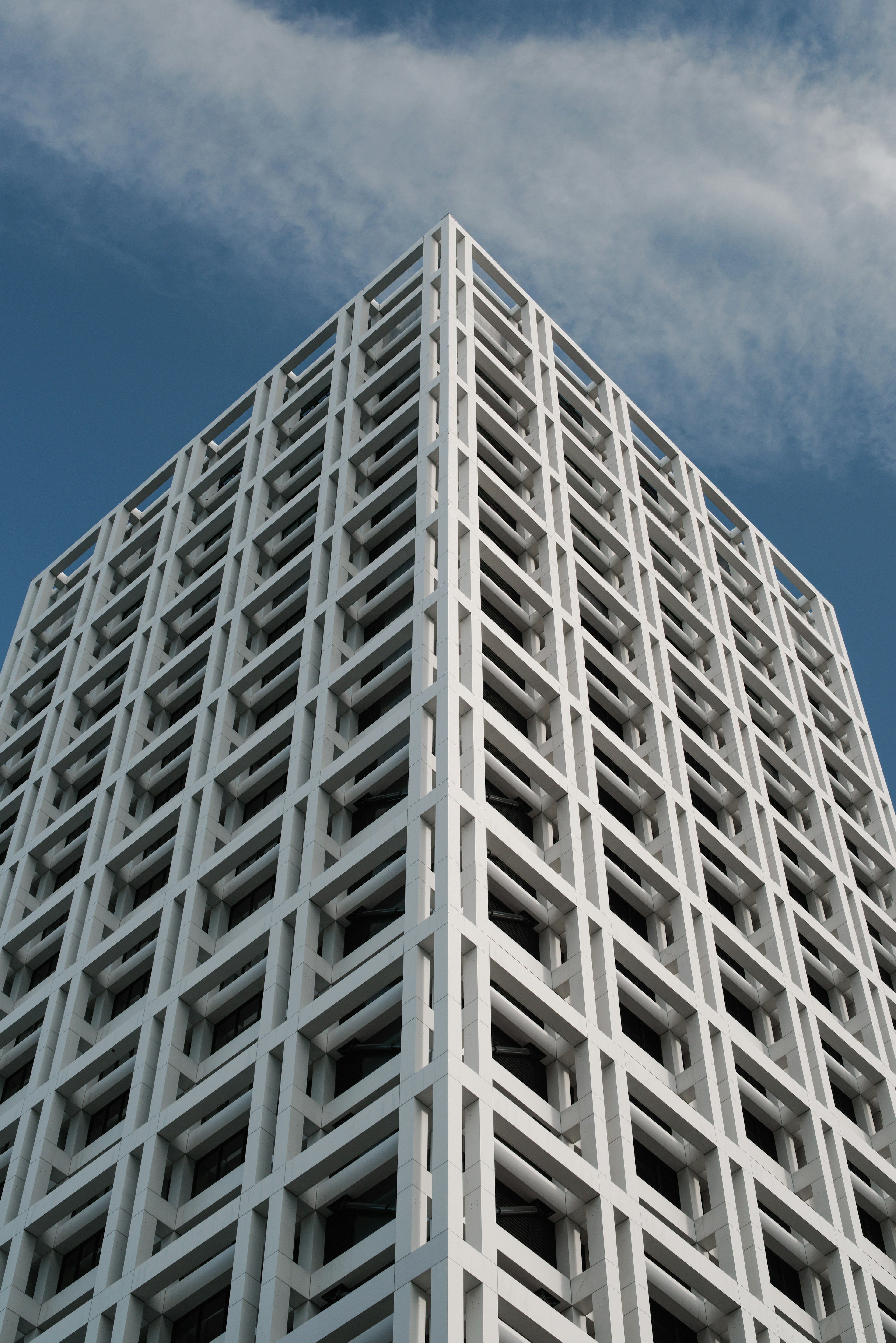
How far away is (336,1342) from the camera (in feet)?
107

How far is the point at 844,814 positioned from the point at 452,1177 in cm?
3850

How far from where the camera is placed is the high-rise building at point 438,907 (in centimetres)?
3600

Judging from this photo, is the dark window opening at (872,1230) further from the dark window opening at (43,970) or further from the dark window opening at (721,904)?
the dark window opening at (43,970)

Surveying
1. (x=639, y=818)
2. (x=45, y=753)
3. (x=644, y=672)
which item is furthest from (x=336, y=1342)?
(x=45, y=753)

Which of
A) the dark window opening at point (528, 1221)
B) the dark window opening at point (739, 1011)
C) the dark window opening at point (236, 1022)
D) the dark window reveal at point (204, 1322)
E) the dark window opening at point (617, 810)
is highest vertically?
the dark window opening at point (617, 810)

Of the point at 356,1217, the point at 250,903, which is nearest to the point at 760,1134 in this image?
the point at 356,1217

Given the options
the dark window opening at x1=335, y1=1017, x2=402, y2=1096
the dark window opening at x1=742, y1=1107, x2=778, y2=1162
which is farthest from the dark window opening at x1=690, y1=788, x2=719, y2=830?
the dark window opening at x1=335, y1=1017, x2=402, y2=1096

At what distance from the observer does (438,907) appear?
123ft

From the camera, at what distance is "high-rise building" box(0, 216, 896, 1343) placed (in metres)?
36.0

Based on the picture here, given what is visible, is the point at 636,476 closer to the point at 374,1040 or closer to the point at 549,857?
the point at 549,857

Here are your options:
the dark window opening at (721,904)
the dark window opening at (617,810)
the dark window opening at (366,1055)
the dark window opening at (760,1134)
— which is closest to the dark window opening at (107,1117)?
the dark window opening at (366,1055)

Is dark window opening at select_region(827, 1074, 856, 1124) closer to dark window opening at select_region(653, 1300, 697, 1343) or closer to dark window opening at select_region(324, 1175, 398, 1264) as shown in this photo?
dark window opening at select_region(653, 1300, 697, 1343)

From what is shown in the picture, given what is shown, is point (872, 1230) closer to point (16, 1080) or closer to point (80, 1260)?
point (80, 1260)

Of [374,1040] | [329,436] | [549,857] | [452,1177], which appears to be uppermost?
[329,436]
